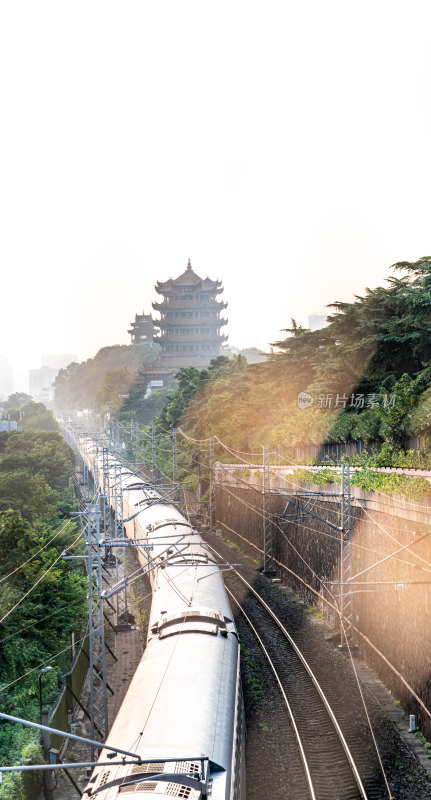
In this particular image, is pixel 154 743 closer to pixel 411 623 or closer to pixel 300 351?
pixel 411 623

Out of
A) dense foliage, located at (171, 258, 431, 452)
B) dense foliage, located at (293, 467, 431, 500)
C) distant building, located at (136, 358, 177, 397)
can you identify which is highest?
distant building, located at (136, 358, 177, 397)

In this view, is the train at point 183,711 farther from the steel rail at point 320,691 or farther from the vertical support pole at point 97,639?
the steel rail at point 320,691

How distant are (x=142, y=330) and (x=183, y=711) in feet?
526

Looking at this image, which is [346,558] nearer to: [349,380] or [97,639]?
[97,639]

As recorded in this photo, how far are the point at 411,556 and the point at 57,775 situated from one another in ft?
28.5

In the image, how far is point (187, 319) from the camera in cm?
11131

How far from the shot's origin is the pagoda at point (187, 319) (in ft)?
363

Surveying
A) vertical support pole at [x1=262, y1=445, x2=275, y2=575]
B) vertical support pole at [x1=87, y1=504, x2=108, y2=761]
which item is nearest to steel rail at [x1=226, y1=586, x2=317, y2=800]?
vertical support pole at [x1=87, y1=504, x2=108, y2=761]

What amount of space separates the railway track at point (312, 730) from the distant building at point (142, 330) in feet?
484

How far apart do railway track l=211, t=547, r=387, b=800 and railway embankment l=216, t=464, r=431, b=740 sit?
5.54 ft

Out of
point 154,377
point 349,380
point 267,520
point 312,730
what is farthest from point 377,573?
point 154,377

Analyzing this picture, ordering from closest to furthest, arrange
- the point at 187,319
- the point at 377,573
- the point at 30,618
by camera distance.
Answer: the point at 377,573
the point at 30,618
the point at 187,319

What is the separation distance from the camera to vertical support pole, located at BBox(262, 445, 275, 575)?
2864cm

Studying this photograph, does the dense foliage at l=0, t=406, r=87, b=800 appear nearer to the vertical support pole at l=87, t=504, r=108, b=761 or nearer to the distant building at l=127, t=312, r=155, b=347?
the vertical support pole at l=87, t=504, r=108, b=761
